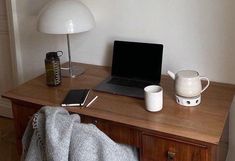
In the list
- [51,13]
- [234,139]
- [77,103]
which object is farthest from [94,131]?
[234,139]

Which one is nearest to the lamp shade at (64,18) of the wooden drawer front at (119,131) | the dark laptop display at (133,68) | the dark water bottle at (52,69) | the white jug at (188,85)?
the dark water bottle at (52,69)

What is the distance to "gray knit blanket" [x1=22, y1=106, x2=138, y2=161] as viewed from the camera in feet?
3.40

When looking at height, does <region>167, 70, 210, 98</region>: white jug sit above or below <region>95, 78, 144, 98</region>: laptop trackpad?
above

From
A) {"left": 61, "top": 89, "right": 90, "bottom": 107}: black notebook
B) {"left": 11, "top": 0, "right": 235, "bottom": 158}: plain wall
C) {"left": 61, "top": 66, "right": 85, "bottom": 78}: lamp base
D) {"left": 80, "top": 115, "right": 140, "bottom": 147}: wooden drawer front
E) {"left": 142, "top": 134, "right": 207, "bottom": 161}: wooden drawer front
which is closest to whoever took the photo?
{"left": 142, "top": 134, "right": 207, "bottom": 161}: wooden drawer front

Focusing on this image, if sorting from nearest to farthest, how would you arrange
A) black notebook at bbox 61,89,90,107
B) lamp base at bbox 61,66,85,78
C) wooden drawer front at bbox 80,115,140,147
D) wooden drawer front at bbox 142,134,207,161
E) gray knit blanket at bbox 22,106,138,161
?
1. gray knit blanket at bbox 22,106,138,161
2. wooden drawer front at bbox 142,134,207,161
3. wooden drawer front at bbox 80,115,140,147
4. black notebook at bbox 61,89,90,107
5. lamp base at bbox 61,66,85,78

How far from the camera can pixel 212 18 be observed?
1547 millimetres

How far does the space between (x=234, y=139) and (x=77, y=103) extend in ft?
2.75

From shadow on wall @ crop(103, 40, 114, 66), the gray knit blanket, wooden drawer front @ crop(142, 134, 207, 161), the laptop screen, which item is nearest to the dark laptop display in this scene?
the laptop screen

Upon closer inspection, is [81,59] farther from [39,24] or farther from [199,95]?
[199,95]

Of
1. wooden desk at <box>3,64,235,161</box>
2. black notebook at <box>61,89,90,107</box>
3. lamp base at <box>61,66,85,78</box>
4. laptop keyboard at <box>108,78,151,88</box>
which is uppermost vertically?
lamp base at <box>61,66,85,78</box>

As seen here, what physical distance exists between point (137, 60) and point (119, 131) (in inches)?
18.9

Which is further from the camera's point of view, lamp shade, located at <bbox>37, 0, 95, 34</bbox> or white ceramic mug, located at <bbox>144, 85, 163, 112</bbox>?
lamp shade, located at <bbox>37, 0, 95, 34</bbox>

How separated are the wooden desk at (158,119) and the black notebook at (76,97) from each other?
36mm

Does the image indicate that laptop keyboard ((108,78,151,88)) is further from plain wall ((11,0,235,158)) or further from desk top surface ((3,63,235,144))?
plain wall ((11,0,235,158))
